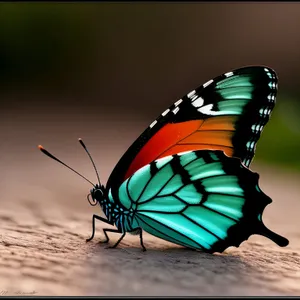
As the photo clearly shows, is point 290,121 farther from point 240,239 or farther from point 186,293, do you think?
point 186,293

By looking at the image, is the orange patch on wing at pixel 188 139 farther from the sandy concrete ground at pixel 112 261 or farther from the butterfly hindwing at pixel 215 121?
the sandy concrete ground at pixel 112 261

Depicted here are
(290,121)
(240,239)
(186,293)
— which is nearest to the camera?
(186,293)

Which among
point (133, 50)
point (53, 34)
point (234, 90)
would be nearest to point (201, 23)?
point (133, 50)

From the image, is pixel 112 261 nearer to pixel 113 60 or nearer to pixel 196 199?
pixel 196 199

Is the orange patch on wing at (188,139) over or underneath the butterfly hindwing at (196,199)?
over

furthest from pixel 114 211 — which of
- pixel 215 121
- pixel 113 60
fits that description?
pixel 113 60

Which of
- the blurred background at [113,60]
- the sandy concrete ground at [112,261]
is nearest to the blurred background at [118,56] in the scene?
the blurred background at [113,60]

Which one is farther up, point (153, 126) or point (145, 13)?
point (145, 13)
